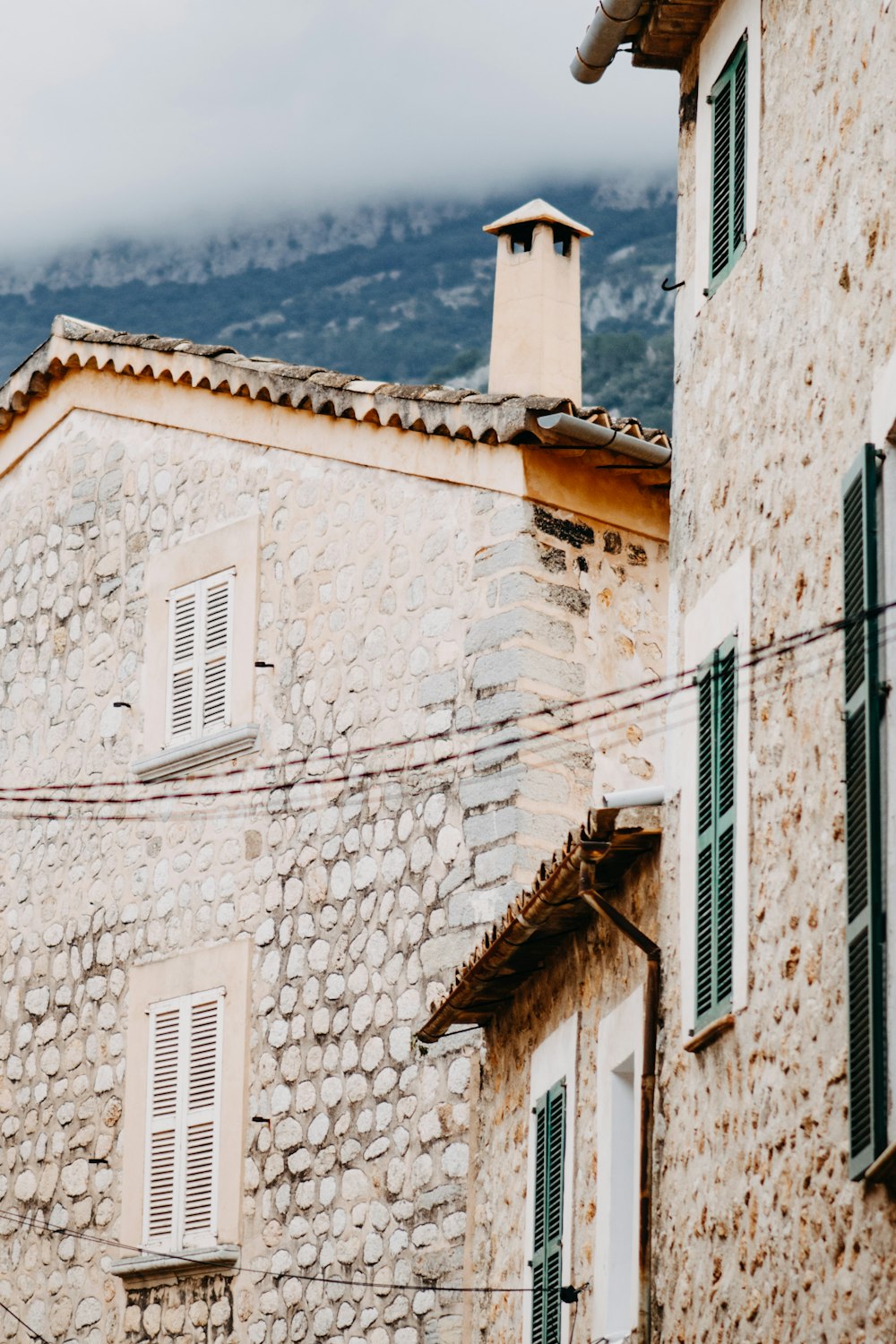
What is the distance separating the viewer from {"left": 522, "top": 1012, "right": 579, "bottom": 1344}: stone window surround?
9586mm

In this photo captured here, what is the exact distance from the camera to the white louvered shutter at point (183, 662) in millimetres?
14625

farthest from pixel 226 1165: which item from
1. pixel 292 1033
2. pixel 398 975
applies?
pixel 398 975

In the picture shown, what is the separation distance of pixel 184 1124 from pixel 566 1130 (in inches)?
172

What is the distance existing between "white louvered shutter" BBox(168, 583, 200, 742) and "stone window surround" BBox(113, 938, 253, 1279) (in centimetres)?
154

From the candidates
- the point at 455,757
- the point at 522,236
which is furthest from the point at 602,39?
the point at 522,236

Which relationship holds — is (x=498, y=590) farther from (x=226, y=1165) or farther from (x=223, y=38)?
(x=223, y=38)

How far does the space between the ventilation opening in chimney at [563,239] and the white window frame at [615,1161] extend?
7.14m

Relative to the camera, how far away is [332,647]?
1359cm

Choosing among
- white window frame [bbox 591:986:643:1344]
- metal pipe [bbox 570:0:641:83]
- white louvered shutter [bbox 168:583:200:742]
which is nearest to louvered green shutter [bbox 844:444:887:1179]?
white window frame [bbox 591:986:643:1344]

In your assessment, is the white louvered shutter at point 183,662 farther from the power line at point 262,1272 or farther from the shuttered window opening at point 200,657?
the power line at point 262,1272

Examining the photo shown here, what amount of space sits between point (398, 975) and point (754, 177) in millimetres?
5210

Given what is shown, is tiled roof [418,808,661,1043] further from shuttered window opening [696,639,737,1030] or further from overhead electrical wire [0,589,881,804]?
overhead electrical wire [0,589,881,804]

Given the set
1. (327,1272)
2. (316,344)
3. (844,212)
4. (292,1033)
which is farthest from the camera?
(316,344)

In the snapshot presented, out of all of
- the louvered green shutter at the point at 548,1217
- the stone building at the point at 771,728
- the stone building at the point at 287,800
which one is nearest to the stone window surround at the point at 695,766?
the stone building at the point at 771,728
